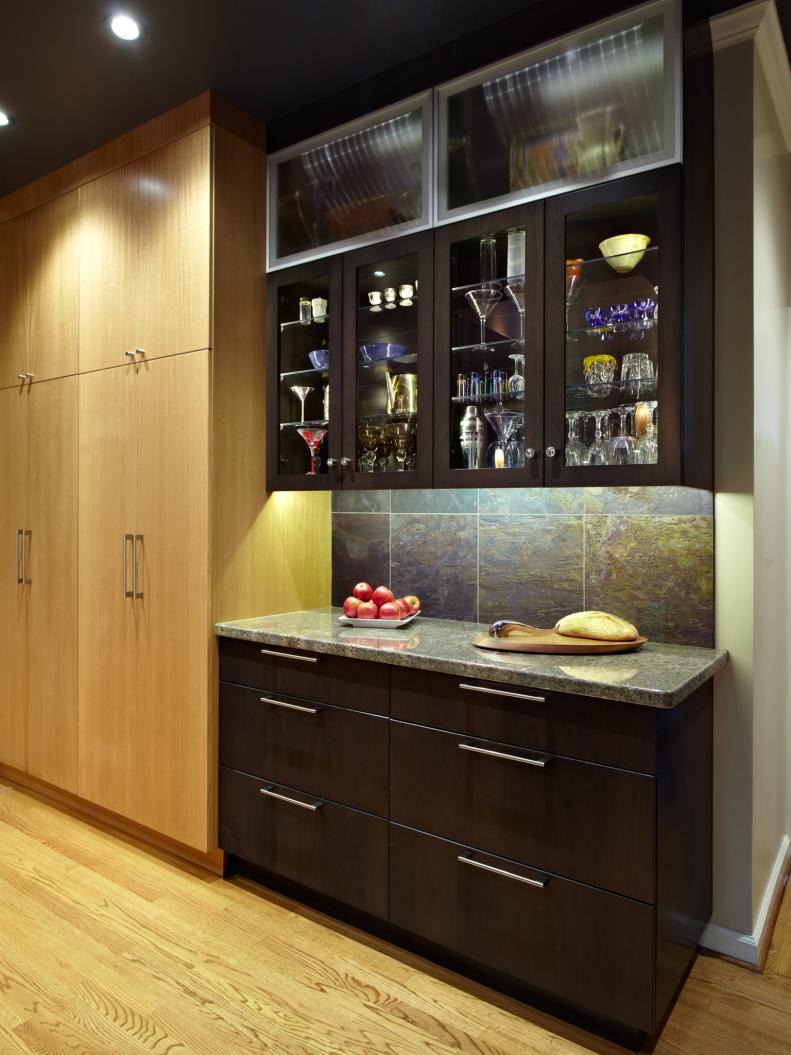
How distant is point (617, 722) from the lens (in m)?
1.71

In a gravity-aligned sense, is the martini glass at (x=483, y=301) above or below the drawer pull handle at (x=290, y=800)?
above

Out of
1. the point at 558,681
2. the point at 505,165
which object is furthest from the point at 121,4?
the point at 558,681

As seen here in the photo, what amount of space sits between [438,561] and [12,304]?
240cm

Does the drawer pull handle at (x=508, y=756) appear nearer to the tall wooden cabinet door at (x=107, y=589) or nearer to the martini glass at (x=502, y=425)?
the martini glass at (x=502, y=425)

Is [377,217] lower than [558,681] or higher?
higher

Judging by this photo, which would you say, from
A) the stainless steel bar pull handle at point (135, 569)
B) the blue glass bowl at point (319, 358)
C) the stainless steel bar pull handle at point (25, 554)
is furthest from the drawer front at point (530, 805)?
the stainless steel bar pull handle at point (25, 554)

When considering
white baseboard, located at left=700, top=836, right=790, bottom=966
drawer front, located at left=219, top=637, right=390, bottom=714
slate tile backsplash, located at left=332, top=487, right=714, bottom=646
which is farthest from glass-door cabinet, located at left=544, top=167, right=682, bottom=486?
white baseboard, located at left=700, top=836, right=790, bottom=966

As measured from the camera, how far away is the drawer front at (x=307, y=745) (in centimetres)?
215

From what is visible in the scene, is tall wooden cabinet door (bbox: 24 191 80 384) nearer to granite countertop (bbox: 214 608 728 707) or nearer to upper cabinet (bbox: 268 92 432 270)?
upper cabinet (bbox: 268 92 432 270)

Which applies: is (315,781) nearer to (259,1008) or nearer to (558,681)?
(259,1008)

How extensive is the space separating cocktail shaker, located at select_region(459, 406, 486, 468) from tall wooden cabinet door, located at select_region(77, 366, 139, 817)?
52.1 inches

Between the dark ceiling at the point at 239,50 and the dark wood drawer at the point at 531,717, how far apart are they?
6.37 ft

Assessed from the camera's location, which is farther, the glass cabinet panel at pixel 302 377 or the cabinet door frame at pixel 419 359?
the glass cabinet panel at pixel 302 377

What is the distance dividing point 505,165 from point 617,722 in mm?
1719
